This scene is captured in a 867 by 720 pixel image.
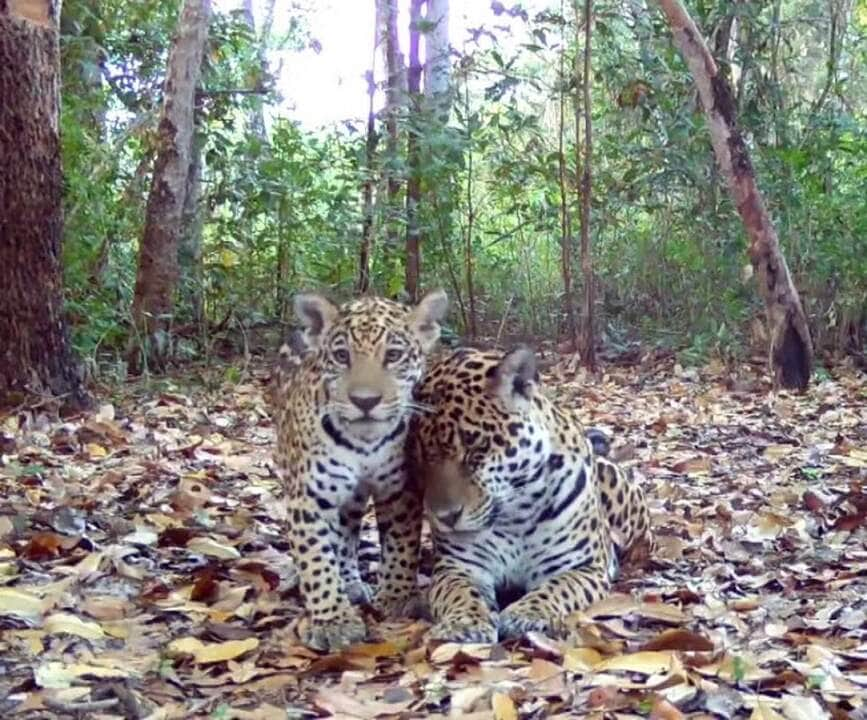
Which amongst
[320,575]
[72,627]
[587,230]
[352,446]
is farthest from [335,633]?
[587,230]

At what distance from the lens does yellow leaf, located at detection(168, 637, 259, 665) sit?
3943 millimetres

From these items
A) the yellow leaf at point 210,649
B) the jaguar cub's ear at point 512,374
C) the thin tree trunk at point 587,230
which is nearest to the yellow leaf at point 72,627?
the yellow leaf at point 210,649

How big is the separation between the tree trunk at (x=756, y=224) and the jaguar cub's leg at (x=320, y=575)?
21.3 feet

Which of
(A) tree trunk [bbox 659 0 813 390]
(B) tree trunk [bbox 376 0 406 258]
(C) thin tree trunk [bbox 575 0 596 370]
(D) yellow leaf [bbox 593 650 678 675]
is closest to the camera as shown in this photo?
(D) yellow leaf [bbox 593 650 678 675]

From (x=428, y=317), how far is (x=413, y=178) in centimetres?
770

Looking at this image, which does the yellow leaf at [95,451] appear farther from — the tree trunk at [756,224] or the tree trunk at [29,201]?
the tree trunk at [756,224]

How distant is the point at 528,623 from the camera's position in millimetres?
4125

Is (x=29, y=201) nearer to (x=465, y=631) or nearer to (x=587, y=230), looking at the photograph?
(x=465, y=631)

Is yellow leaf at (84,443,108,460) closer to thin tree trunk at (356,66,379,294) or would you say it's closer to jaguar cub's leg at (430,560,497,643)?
jaguar cub's leg at (430,560,497,643)

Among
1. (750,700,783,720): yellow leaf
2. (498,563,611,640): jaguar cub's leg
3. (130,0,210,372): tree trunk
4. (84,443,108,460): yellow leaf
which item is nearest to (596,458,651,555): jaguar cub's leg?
(498,563,611,640): jaguar cub's leg

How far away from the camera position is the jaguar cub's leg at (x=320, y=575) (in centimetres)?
409

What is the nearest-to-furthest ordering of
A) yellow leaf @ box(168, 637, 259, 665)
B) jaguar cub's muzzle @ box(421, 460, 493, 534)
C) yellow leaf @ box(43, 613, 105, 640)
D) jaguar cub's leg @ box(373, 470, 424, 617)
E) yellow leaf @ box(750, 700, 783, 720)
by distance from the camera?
1. yellow leaf @ box(750, 700, 783, 720)
2. yellow leaf @ box(168, 637, 259, 665)
3. yellow leaf @ box(43, 613, 105, 640)
4. jaguar cub's muzzle @ box(421, 460, 493, 534)
5. jaguar cub's leg @ box(373, 470, 424, 617)

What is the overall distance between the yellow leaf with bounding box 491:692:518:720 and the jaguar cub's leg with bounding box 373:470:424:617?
1068mm

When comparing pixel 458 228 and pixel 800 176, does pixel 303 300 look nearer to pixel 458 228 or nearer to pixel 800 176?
pixel 800 176
